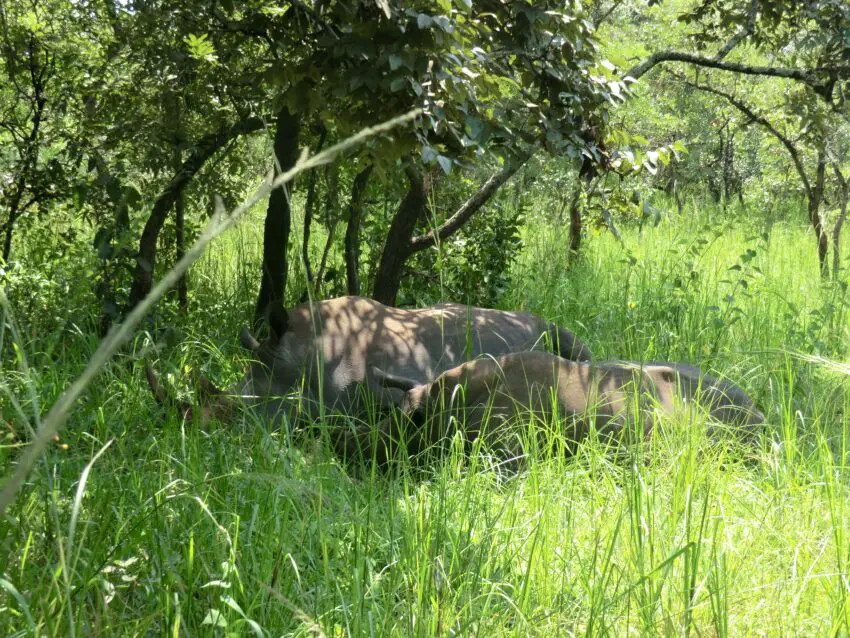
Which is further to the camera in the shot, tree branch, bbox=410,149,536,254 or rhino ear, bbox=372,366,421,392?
tree branch, bbox=410,149,536,254

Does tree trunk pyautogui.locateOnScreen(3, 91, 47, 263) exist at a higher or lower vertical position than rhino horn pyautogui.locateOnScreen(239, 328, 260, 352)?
higher

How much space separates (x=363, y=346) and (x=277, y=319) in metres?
0.42

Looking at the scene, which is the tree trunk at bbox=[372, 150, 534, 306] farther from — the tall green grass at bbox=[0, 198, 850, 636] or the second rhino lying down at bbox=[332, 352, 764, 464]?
the tall green grass at bbox=[0, 198, 850, 636]

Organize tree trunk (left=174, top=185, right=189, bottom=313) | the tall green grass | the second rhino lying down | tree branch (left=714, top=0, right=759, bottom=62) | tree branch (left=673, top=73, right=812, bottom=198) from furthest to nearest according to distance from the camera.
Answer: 1. tree branch (left=673, top=73, right=812, bottom=198)
2. tree trunk (left=174, top=185, right=189, bottom=313)
3. tree branch (left=714, top=0, right=759, bottom=62)
4. the second rhino lying down
5. the tall green grass

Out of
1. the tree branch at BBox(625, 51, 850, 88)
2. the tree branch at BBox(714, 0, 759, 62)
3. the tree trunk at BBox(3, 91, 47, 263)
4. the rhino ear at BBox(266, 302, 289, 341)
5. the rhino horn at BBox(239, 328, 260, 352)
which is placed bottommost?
the rhino horn at BBox(239, 328, 260, 352)

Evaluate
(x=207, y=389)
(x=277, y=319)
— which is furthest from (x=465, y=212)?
(x=207, y=389)

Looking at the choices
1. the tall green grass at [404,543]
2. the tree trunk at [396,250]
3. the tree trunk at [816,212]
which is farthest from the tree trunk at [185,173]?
the tree trunk at [816,212]

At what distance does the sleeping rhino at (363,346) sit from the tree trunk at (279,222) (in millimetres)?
700

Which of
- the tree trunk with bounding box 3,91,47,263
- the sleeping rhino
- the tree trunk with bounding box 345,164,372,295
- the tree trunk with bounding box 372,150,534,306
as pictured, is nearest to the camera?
the sleeping rhino

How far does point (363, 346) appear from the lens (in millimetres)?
4312

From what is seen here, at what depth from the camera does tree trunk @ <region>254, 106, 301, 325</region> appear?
502cm

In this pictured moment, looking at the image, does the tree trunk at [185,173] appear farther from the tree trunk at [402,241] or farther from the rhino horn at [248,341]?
the rhino horn at [248,341]

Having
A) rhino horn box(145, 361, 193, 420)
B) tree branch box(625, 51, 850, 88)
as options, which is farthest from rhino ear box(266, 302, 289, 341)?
tree branch box(625, 51, 850, 88)

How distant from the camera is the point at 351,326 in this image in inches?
172
